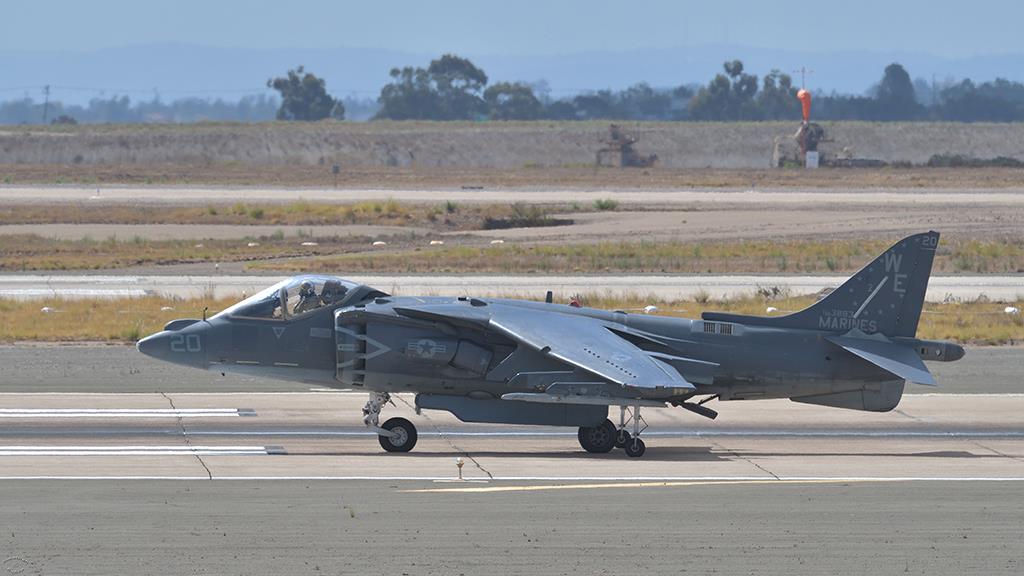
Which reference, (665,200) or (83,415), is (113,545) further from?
(665,200)

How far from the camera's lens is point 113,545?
43.8 ft

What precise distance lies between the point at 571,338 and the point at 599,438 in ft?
5.57

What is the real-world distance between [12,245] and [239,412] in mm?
33059

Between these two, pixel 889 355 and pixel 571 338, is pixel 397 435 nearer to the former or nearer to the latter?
pixel 571 338

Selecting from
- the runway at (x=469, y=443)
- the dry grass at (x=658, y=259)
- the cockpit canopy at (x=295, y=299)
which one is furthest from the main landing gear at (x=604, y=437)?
the dry grass at (x=658, y=259)

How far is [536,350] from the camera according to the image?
63.2 ft

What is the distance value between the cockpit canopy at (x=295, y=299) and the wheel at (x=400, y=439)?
1980 mm

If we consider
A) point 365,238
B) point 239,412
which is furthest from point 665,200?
point 239,412

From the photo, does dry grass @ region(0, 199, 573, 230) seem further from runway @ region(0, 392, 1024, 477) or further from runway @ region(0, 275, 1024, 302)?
runway @ region(0, 392, 1024, 477)

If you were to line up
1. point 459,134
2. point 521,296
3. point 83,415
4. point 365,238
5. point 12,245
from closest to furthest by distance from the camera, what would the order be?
point 83,415 → point 521,296 → point 12,245 → point 365,238 → point 459,134

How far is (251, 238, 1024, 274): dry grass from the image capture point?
45.9m

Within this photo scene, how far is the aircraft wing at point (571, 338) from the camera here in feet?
59.3

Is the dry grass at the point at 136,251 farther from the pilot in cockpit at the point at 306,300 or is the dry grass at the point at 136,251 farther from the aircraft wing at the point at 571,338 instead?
the aircraft wing at the point at 571,338

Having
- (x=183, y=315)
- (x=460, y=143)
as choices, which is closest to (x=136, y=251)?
(x=183, y=315)
